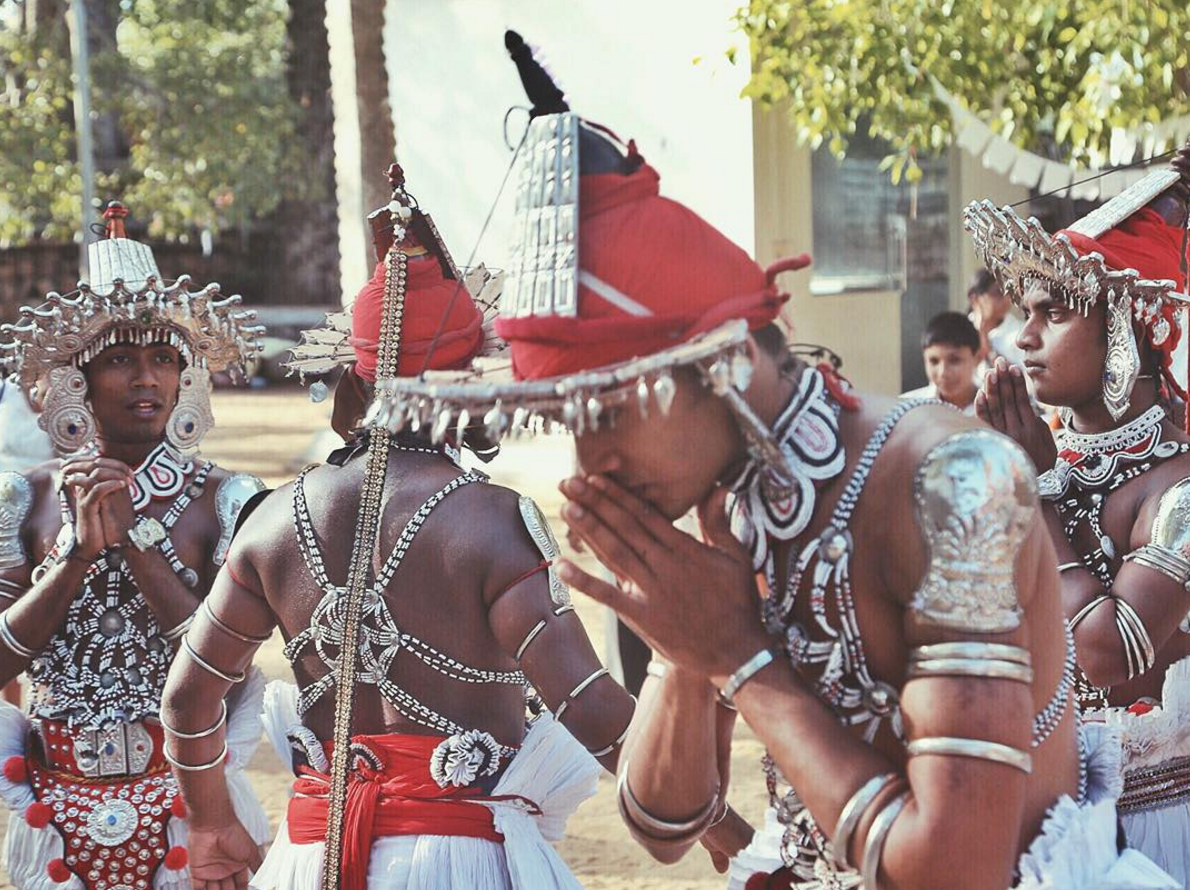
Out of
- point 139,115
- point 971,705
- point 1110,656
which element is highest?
point 139,115

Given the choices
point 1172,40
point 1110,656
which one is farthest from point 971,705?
point 1172,40

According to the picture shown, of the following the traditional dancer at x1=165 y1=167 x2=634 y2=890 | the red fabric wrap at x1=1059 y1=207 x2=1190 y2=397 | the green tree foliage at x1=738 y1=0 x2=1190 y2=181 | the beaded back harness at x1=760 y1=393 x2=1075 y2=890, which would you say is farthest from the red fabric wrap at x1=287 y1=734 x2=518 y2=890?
the green tree foliage at x1=738 y1=0 x2=1190 y2=181

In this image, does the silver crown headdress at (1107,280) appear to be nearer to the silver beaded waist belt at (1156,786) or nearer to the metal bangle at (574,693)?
the silver beaded waist belt at (1156,786)

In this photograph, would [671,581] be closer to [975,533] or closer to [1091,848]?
[975,533]

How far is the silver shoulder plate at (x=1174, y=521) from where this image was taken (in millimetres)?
3170

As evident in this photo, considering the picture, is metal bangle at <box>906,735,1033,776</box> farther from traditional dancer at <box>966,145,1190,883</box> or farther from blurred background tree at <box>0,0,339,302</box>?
blurred background tree at <box>0,0,339,302</box>

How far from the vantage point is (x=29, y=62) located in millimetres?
22328

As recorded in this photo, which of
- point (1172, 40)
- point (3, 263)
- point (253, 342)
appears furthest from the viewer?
point (3, 263)

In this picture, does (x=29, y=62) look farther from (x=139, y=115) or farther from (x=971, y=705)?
(x=971, y=705)

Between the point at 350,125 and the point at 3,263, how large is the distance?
1624 cm

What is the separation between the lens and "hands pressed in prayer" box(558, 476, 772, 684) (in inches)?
78.5

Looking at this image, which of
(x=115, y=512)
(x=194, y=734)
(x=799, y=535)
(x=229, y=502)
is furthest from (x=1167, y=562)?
(x=115, y=512)

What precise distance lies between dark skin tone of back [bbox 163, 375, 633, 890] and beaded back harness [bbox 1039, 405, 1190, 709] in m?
1.13

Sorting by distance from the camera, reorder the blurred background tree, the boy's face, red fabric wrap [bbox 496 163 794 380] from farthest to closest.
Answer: the blurred background tree
the boy's face
red fabric wrap [bbox 496 163 794 380]
